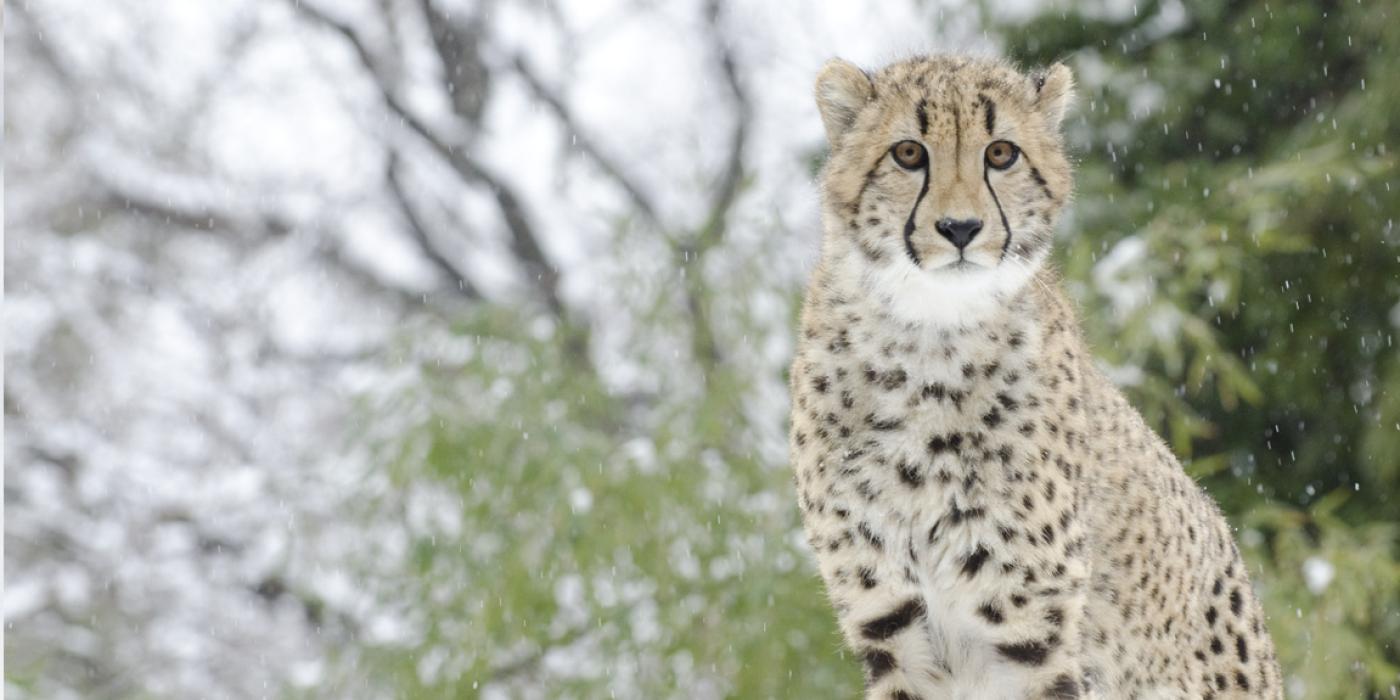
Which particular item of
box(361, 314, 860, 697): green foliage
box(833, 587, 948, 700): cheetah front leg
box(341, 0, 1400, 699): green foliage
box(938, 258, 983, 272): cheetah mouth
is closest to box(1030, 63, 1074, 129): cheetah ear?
box(938, 258, 983, 272): cheetah mouth

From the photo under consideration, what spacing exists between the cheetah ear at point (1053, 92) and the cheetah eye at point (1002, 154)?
185 mm

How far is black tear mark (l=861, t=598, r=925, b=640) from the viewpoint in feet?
12.4

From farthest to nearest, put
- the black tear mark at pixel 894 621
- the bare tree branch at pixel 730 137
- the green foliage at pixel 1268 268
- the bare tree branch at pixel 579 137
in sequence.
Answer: the bare tree branch at pixel 579 137 → the bare tree branch at pixel 730 137 → the green foliage at pixel 1268 268 → the black tear mark at pixel 894 621

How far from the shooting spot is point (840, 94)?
353cm

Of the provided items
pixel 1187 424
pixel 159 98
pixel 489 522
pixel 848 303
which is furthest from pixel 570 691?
pixel 159 98

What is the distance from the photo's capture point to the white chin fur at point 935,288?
133 inches

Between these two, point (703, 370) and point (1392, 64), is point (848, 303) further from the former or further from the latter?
point (1392, 64)

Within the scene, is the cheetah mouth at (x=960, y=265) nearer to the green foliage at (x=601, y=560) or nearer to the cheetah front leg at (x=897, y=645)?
the cheetah front leg at (x=897, y=645)

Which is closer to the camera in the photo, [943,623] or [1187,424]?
[943,623]

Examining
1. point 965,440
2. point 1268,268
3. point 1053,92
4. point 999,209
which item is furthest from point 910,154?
point 1268,268

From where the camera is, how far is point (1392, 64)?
340 inches

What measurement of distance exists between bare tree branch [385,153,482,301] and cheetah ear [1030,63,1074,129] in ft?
38.5

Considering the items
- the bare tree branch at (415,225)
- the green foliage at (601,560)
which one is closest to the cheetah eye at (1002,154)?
the green foliage at (601,560)

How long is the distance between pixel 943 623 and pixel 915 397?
50 cm
